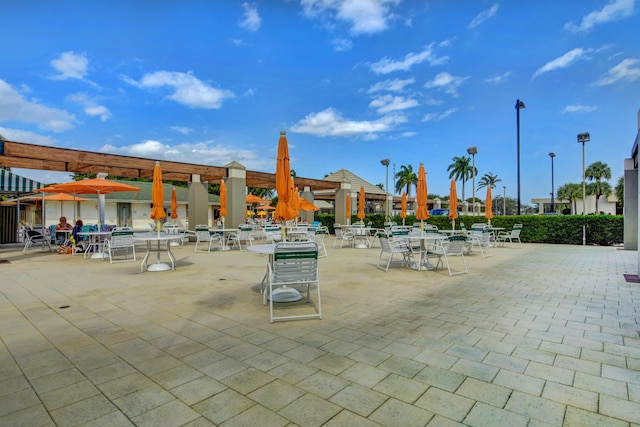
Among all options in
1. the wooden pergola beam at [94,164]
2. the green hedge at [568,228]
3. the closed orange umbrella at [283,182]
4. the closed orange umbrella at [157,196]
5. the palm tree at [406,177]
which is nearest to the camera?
the closed orange umbrella at [283,182]

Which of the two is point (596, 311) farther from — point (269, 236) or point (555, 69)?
point (555, 69)

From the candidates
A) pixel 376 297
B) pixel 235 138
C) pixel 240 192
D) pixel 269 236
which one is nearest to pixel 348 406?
pixel 376 297

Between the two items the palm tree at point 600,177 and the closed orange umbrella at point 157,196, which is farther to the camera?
the palm tree at point 600,177

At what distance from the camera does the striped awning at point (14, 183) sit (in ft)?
41.8

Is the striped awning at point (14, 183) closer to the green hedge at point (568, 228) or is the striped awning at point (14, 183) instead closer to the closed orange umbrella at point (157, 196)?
the closed orange umbrella at point (157, 196)

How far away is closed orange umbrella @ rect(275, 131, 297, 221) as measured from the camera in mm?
5301

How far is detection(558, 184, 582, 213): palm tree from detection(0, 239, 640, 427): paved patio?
4637 centimetres

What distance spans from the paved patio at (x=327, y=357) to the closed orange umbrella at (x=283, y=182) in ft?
4.69

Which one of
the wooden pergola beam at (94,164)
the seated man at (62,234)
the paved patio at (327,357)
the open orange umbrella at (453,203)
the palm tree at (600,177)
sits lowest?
the paved patio at (327,357)

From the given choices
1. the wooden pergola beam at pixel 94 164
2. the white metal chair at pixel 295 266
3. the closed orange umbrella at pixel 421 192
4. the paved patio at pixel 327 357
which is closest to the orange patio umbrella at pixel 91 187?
the wooden pergola beam at pixel 94 164

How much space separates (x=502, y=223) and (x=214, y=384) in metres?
17.4

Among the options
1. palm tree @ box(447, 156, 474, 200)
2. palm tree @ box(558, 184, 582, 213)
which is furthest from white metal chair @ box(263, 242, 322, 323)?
palm tree @ box(447, 156, 474, 200)

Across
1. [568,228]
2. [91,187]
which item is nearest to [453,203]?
[568,228]

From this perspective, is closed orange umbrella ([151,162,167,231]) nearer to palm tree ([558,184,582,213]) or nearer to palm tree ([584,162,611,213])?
palm tree ([558,184,582,213])
